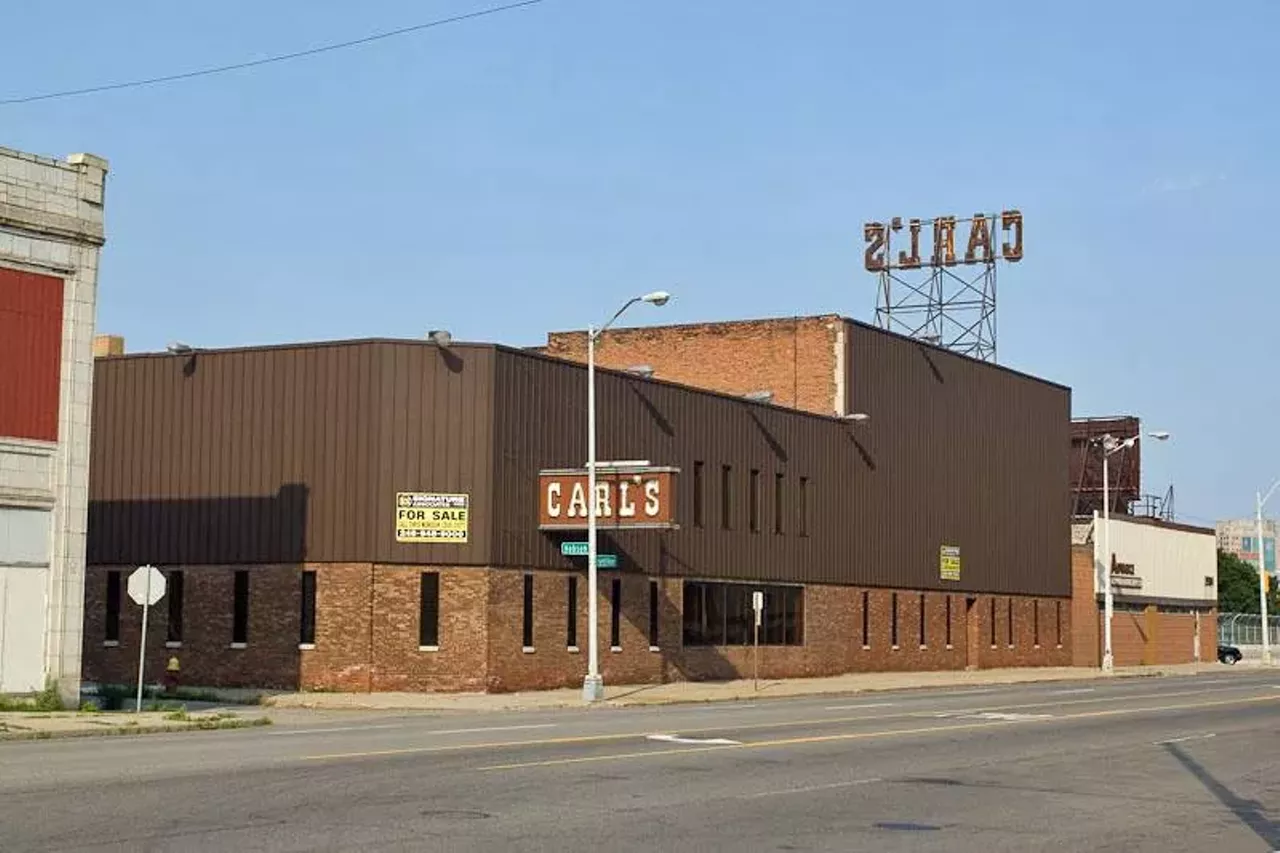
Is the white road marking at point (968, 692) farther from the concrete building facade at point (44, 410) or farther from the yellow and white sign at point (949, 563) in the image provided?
the concrete building facade at point (44, 410)

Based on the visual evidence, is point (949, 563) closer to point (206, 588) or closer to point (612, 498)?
point (612, 498)

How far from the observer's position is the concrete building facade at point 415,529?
42156 mm

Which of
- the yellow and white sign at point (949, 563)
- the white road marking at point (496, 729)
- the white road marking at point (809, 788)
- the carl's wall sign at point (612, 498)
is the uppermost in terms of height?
the carl's wall sign at point (612, 498)

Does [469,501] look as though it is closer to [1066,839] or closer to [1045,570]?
[1066,839]

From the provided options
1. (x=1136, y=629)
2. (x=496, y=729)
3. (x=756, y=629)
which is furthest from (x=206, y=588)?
(x=1136, y=629)

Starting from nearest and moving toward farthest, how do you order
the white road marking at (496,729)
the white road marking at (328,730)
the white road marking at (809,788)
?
the white road marking at (809,788), the white road marking at (496,729), the white road marking at (328,730)

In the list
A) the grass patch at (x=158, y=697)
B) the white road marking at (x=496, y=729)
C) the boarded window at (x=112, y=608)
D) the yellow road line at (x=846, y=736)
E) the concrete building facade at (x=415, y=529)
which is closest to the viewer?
the yellow road line at (x=846, y=736)

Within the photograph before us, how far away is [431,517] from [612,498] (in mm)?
4530

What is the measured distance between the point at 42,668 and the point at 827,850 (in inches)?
843

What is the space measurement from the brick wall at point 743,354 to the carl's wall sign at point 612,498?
1777cm

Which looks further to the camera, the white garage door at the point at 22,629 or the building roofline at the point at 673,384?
the building roofline at the point at 673,384

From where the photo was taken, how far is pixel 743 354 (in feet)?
207

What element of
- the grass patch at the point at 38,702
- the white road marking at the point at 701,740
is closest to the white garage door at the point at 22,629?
the grass patch at the point at 38,702

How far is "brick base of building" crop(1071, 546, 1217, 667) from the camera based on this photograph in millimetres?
76688
